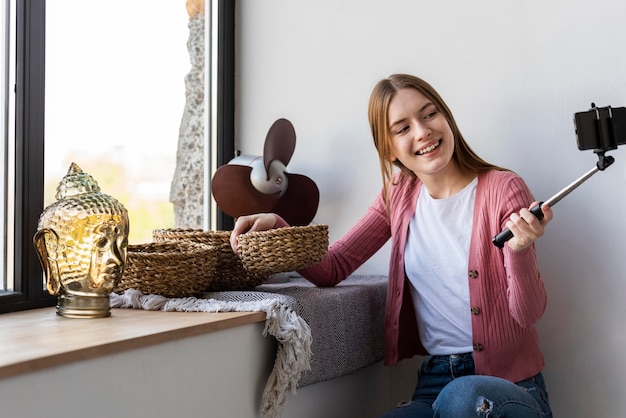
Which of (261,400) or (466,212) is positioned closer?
(261,400)

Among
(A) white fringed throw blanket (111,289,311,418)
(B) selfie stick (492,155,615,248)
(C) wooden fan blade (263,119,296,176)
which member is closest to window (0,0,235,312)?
(A) white fringed throw blanket (111,289,311,418)

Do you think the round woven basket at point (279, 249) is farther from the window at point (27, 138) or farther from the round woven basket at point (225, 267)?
the window at point (27, 138)


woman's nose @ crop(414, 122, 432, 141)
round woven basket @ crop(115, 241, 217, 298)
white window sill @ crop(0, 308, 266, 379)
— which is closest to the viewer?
white window sill @ crop(0, 308, 266, 379)

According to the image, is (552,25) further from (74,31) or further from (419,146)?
(74,31)

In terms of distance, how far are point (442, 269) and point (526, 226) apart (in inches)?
12.8

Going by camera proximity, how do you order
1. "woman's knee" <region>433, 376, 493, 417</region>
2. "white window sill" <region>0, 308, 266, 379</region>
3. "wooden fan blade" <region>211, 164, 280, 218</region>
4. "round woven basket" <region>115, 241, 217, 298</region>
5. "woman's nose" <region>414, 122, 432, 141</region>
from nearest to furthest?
"white window sill" <region>0, 308, 266, 379</region>
"woman's knee" <region>433, 376, 493, 417</region>
"round woven basket" <region>115, 241, 217, 298</region>
"woman's nose" <region>414, 122, 432, 141</region>
"wooden fan blade" <region>211, 164, 280, 218</region>

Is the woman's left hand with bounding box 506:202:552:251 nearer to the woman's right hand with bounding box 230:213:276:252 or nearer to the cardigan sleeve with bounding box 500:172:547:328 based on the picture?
the cardigan sleeve with bounding box 500:172:547:328

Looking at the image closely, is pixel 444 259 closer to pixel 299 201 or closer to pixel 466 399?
pixel 466 399

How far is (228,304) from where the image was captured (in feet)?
4.66

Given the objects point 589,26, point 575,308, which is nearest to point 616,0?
point 589,26

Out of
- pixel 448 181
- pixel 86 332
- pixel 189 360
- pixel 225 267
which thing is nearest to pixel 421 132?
pixel 448 181

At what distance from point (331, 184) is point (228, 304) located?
75 cm

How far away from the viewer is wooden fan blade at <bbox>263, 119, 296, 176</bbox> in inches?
76.3

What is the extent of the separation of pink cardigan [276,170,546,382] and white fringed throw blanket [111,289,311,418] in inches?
10.9
